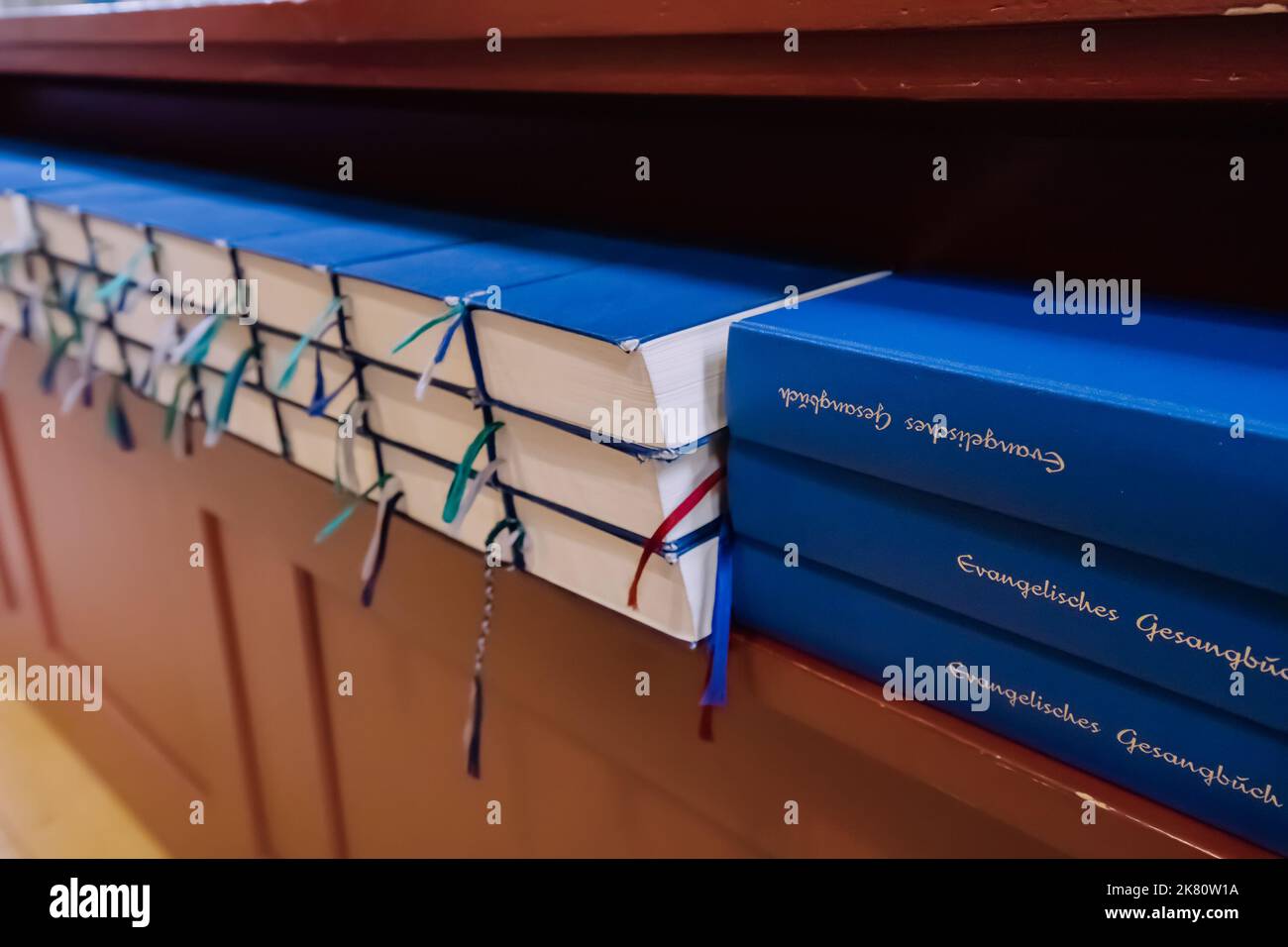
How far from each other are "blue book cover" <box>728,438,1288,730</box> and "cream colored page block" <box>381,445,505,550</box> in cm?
16

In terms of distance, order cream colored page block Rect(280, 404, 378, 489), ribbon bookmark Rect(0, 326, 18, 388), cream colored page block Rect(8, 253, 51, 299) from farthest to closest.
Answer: ribbon bookmark Rect(0, 326, 18, 388) < cream colored page block Rect(8, 253, 51, 299) < cream colored page block Rect(280, 404, 378, 489)

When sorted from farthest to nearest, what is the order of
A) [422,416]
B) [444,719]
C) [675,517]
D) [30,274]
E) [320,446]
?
[30,274] → [444,719] → [320,446] → [422,416] → [675,517]

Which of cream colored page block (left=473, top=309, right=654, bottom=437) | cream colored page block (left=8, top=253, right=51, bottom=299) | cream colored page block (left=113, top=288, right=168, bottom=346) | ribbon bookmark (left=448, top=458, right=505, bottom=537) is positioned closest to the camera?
cream colored page block (left=473, top=309, right=654, bottom=437)

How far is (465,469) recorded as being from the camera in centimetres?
53

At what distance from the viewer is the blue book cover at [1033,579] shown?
33 centimetres

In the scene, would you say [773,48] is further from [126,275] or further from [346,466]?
[126,275]

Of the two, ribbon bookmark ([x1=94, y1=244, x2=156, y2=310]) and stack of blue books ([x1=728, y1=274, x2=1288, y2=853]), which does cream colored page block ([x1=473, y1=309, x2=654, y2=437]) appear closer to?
stack of blue books ([x1=728, y1=274, x2=1288, y2=853])

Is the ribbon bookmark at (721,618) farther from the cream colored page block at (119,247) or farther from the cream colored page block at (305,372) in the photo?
the cream colored page block at (119,247)

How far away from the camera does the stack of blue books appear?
0.33 metres

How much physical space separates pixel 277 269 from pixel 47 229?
0.37m

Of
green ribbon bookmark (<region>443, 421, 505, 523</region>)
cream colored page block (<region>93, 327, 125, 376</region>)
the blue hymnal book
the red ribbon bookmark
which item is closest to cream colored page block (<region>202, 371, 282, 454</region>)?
the blue hymnal book

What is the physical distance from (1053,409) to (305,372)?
18.3 inches

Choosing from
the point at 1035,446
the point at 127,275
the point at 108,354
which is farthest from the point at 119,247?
the point at 1035,446
